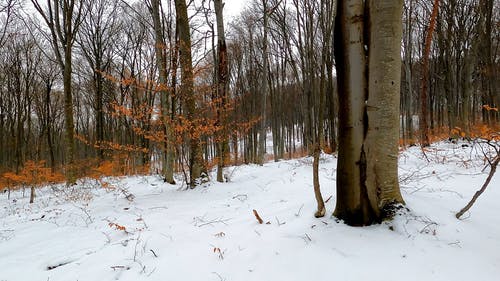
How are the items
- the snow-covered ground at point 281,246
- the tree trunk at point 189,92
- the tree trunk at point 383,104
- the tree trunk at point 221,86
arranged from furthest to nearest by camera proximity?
the tree trunk at point 221,86
the tree trunk at point 189,92
the tree trunk at point 383,104
the snow-covered ground at point 281,246

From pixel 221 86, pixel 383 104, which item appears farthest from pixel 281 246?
pixel 221 86

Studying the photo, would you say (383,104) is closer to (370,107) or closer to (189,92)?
(370,107)

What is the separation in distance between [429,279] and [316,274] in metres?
0.70

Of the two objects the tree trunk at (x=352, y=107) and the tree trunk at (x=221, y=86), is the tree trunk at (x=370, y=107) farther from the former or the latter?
the tree trunk at (x=221, y=86)

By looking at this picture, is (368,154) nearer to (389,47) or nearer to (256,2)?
(389,47)

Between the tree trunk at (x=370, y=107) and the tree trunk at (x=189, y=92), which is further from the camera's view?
the tree trunk at (x=189, y=92)

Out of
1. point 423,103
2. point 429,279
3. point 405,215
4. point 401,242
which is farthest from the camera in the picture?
point 423,103

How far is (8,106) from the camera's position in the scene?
61.7 feet

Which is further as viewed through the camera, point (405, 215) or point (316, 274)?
point (405, 215)

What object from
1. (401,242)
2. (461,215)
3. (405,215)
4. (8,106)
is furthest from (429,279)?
(8,106)

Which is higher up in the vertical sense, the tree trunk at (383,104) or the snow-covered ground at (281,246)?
the tree trunk at (383,104)

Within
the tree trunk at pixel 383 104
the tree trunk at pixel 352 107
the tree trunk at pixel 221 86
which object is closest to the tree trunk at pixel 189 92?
the tree trunk at pixel 221 86

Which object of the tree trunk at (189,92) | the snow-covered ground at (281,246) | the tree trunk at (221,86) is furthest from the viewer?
the tree trunk at (221,86)

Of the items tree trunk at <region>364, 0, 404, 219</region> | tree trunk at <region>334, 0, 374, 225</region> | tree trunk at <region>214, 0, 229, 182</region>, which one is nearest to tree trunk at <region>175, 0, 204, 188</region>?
tree trunk at <region>214, 0, 229, 182</region>
